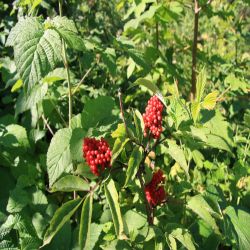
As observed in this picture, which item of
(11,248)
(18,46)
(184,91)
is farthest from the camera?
(184,91)

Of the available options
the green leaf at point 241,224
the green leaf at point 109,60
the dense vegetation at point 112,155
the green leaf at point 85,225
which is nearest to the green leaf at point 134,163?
the dense vegetation at point 112,155

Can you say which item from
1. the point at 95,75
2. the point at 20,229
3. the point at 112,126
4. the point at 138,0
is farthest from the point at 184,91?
the point at 20,229

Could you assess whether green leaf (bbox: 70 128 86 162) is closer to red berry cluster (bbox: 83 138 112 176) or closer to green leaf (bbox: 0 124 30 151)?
red berry cluster (bbox: 83 138 112 176)

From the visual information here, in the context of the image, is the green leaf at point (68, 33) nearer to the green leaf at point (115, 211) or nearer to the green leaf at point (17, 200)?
the green leaf at point (115, 211)

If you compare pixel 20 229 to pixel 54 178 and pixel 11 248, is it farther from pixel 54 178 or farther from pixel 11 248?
pixel 54 178

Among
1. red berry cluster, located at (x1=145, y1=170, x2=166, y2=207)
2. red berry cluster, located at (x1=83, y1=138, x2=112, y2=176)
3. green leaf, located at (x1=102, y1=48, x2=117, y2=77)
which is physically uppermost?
green leaf, located at (x1=102, y1=48, x2=117, y2=77)

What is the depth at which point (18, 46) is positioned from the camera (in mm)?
A: 1220

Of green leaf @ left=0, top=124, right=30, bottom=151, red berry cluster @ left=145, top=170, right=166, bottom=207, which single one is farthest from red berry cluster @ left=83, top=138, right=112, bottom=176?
green leaf @ left=0, top=124, right=30, bottom=151

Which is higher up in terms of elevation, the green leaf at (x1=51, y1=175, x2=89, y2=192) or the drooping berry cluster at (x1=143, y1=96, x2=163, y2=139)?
the drooping berry cluster at (x1=143, y1=96, x2=163, y2=139)

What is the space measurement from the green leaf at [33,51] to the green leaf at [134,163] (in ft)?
1.25

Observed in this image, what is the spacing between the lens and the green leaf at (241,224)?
4.51ft

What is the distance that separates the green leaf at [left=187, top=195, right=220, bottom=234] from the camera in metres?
1.26

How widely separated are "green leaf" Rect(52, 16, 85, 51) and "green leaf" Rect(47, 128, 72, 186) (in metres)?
0.37

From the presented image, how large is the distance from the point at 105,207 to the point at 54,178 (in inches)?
21.6
